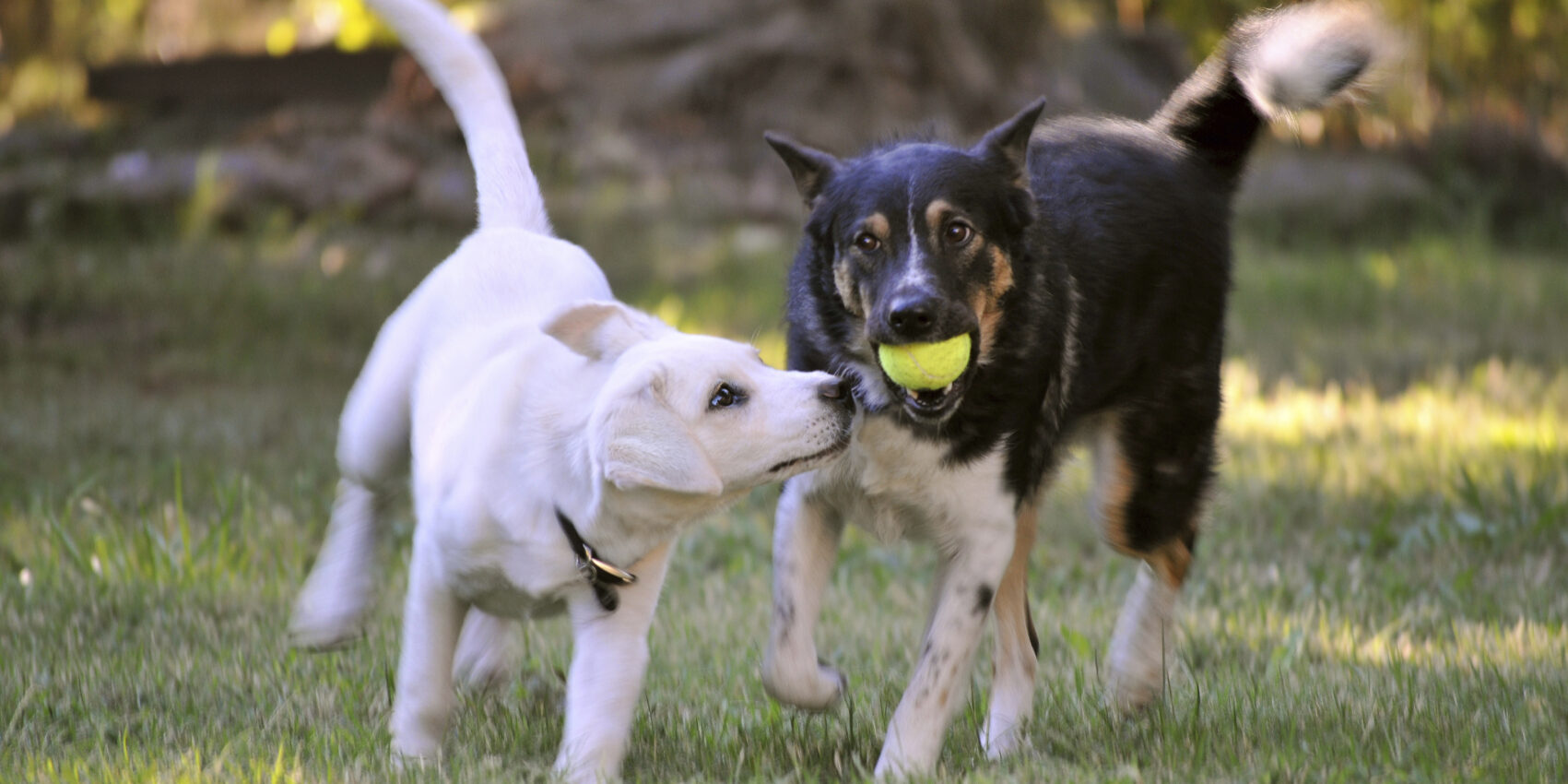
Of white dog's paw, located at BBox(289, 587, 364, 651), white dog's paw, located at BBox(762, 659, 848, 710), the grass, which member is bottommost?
the grass

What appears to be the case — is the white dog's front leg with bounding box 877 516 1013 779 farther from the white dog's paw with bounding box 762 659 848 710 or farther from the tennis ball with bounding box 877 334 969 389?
the tennis ball with bounding box 877 334 969 389

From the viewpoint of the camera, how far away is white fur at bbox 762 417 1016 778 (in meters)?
3.23

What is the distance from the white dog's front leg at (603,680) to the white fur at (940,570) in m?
0.42

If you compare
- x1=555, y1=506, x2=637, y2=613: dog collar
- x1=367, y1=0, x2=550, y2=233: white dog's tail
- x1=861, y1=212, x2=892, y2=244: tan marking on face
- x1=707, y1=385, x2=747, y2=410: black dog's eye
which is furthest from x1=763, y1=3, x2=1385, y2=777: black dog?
x1=367, y1=0, x2=550, y2=233: white dog's tail

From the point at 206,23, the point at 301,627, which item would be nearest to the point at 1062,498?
the point at 301,627

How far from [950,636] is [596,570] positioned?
84cm

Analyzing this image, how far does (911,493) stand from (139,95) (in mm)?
10494

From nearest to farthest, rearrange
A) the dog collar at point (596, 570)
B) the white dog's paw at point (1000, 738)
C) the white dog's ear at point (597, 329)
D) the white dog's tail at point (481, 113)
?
the dog collar at point (596, 570), the white dog's ear at point (597, 329), the white dog's paw at point (1000, 738), the white dog's tail at point (481, 113)

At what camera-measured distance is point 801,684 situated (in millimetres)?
3273

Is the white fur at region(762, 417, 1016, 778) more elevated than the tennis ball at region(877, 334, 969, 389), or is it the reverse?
the tennis ball at region(877, 334, 969, 389)

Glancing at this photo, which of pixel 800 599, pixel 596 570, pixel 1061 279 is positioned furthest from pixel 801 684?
pixel 1061 279

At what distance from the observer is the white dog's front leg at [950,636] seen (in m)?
3.20

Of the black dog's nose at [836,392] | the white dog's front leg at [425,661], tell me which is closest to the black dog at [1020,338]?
the black dog's nose at [836,392]

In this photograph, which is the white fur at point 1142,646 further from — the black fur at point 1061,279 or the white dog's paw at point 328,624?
the white dog's paw at point 328,624
